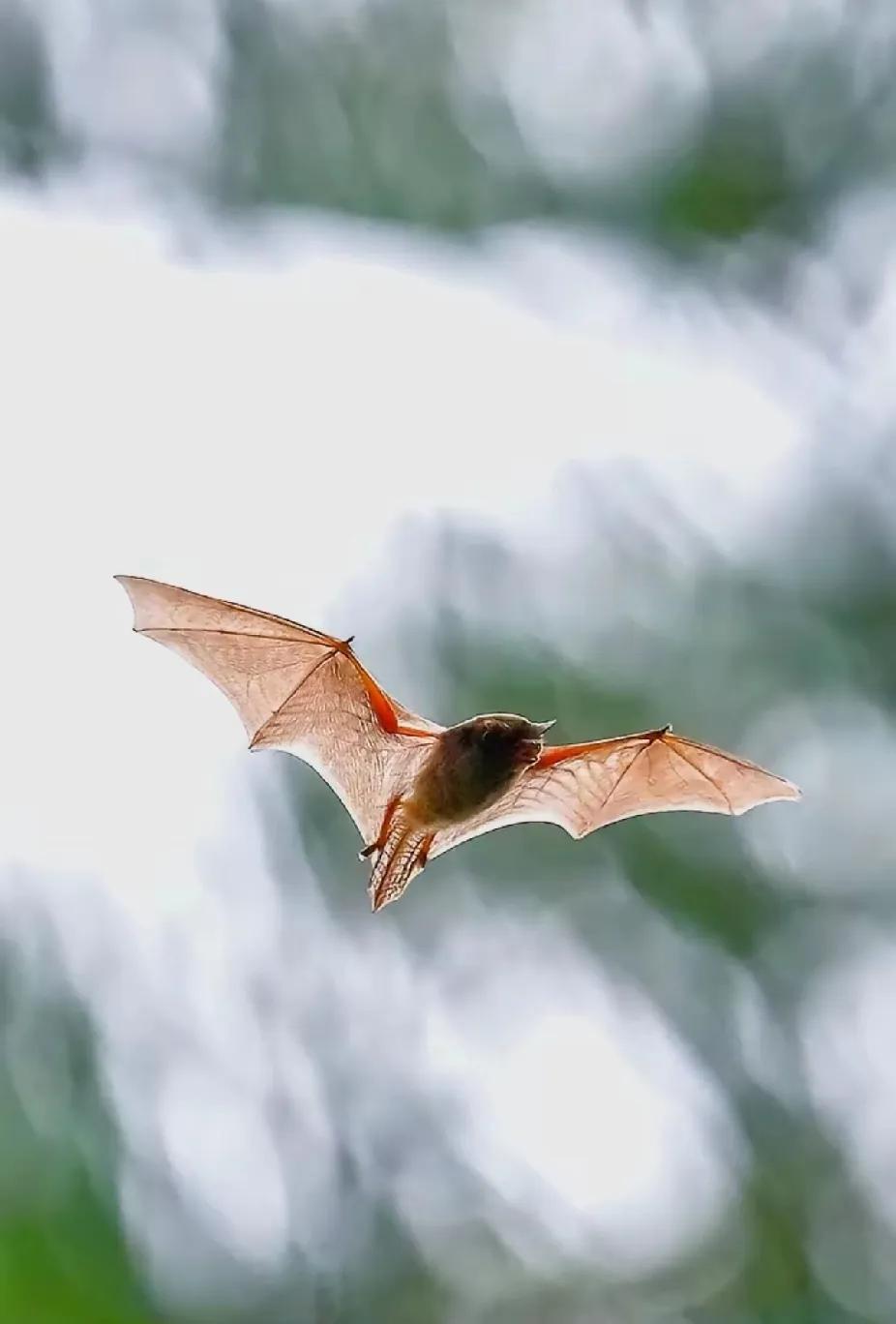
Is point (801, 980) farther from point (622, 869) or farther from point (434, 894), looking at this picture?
point (434, 894)

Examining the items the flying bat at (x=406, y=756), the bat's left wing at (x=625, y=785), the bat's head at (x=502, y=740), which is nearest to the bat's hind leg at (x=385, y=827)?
the flying bat at (x=406, y=756)

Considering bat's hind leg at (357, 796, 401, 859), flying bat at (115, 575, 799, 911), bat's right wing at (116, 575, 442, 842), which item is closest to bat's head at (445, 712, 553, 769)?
flying bat at (115, 575, 799, 911)

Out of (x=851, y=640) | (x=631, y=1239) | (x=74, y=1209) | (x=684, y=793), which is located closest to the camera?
(x=74, y=1209)

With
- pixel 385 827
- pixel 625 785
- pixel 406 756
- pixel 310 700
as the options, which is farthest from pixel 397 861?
pixel 625 785

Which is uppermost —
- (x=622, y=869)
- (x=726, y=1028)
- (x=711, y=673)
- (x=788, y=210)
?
(x=788, y=210)

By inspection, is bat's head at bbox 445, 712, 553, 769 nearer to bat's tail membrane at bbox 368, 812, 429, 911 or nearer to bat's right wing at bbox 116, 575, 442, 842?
bat's right wing at bbox 116, 575, 442, 842

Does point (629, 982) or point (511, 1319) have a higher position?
point (629, 982)

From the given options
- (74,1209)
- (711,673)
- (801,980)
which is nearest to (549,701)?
(711,673)

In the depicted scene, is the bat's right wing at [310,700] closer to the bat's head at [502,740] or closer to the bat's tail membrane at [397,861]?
the bat's tail membrane at [397,861]
